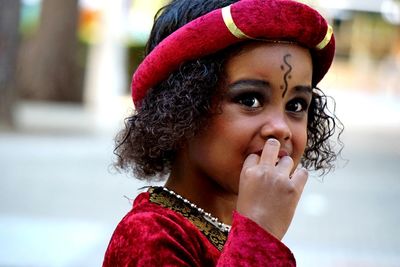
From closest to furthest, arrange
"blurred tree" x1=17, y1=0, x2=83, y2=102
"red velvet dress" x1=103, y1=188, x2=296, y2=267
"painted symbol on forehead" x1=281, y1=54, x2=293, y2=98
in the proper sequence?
"red velvet dress" x1=103, y1=188, x2=296, y2=267
"painted symbol on forehead" x1=281, y1=54, x2=293, y2=98
"blurred tree" x1=17, y1=0, x2=83, y2=102

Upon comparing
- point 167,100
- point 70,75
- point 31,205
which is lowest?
point 31,205

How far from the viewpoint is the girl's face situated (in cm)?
164

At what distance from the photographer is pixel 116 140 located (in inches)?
80.8

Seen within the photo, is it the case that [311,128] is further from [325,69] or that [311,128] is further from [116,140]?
[116,140]

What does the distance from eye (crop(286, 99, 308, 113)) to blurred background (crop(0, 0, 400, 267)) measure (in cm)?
65

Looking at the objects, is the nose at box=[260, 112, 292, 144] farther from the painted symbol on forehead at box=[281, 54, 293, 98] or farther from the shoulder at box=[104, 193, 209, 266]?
the shoulder at box=[104, 193, 209, 266]

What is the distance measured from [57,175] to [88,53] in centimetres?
1617

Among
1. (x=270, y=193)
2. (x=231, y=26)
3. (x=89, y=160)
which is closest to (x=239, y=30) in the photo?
(x=231, y=26)

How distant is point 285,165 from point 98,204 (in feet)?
19.6

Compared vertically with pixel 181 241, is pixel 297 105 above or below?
above

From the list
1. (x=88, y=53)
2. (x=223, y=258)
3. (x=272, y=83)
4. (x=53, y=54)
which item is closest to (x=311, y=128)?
(x=272, y=83)

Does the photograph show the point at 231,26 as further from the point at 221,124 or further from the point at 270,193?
the point at 270,193

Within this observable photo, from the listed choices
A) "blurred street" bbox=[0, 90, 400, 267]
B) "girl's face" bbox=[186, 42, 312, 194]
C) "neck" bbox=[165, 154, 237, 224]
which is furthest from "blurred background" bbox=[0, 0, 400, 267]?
"girl's face" bbox=[186, 42, 312, 194]

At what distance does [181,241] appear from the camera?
5.22 ft
